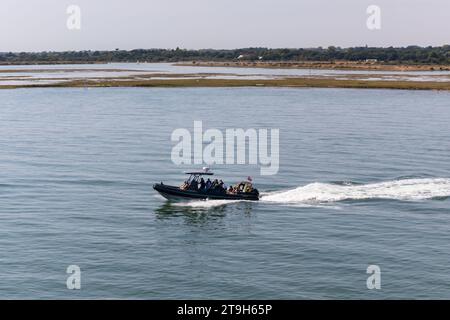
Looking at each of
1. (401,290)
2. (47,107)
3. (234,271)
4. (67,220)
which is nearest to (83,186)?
(67,220)

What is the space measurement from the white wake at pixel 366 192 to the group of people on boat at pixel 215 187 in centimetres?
200

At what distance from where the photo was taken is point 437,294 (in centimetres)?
3850

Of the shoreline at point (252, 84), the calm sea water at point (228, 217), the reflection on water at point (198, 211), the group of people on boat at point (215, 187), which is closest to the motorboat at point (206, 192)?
the group of people on boat at point (215, 187)

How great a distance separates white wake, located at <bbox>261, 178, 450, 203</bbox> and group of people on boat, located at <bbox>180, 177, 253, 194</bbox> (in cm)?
200

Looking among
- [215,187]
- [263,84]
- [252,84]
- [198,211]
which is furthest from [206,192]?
[263,84]

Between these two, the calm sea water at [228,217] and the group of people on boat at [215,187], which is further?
the group of people on boat at [215,187]

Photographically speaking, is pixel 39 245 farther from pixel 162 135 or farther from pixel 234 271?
pixel 162 135

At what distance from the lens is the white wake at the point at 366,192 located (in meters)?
60.3

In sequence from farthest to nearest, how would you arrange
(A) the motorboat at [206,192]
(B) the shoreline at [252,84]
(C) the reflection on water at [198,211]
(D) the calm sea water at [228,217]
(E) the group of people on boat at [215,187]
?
1. (B) the shoreline at [252,84]
2. (E) the group of people on boat at [215,187]
3. (A) the motorboat at [206,192]
4. (C) the reflection on water at [198,211]
5. (D) the calm sea water at [228,217]

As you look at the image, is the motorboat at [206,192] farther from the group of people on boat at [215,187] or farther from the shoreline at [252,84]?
the shoreline at [252,84]

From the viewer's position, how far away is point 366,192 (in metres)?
61.9

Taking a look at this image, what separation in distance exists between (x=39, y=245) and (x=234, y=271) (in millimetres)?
14111

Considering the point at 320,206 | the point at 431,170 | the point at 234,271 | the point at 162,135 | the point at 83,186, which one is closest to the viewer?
the point at 234,271
